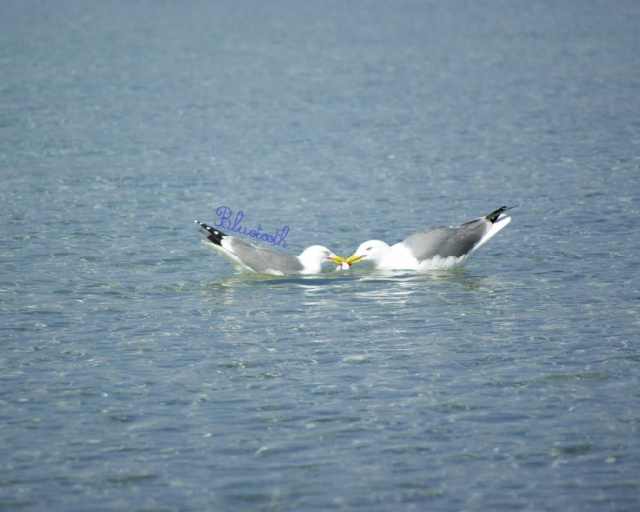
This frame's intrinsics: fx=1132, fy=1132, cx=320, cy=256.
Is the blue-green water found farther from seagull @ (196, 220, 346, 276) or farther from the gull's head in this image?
the gull's head

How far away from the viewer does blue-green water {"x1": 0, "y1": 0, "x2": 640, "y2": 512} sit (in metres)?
9.34

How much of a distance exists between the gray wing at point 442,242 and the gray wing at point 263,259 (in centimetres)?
163

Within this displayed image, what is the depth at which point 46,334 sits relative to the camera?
42.7ft

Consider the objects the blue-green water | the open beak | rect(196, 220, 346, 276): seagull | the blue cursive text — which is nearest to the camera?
the blue-green water

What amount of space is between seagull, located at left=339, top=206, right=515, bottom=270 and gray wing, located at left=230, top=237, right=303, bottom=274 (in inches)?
29.9

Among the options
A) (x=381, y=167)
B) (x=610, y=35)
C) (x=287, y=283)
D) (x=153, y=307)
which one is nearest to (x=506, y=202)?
(x=381, y=167)

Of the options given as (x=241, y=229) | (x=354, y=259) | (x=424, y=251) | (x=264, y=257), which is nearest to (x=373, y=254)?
(x=354, y=259)

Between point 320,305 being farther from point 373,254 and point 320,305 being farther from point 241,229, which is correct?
point 241,229

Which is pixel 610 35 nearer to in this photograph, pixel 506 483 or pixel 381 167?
pixel 381 167

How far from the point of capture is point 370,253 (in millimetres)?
15430

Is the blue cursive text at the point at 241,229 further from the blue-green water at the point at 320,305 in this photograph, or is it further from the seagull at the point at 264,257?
the seagull at the point at 264,257

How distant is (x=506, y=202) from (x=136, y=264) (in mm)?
7314

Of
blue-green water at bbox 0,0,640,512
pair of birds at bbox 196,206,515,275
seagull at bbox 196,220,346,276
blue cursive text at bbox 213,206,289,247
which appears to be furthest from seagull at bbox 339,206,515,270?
blue cursive text at bbox 213,206,289,247

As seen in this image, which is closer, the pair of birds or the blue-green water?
the blue-green water
